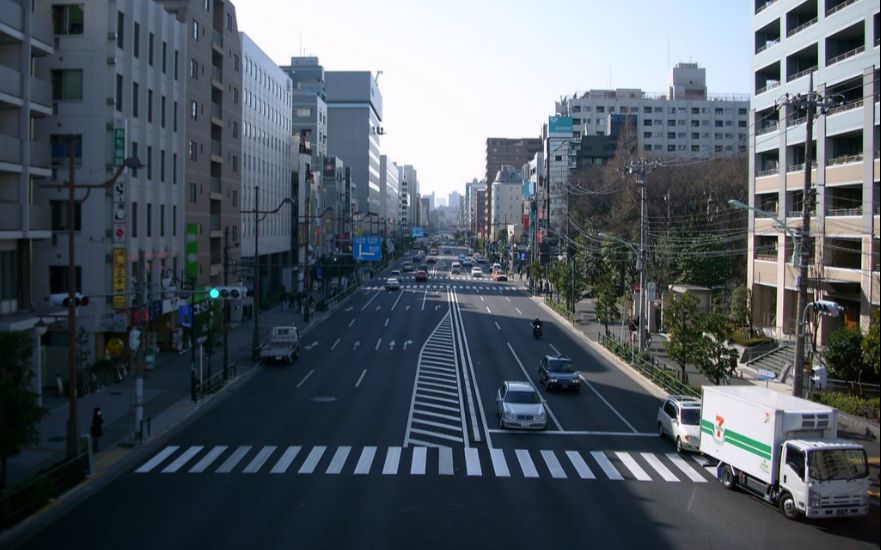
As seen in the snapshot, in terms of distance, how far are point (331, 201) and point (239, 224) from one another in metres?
58.8

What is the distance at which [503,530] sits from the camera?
1855cm

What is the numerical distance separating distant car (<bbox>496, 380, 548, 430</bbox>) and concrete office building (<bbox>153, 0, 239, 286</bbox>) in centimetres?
2769

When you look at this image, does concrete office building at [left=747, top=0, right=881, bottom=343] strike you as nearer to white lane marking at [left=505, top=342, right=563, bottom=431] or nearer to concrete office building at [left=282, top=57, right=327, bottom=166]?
white lane marking at [left=505, top=342, right=563, bottom=431]

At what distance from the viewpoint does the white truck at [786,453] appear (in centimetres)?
1881

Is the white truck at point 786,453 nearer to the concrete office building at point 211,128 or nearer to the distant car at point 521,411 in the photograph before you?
the distant car at point 521,411

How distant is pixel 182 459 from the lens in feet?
85.5

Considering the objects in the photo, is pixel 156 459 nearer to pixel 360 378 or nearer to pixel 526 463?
pixel 526 463

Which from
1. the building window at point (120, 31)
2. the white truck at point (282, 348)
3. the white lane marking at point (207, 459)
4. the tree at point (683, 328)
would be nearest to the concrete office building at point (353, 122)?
the white truck at point (282, 348)

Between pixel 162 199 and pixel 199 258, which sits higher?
pixel 162 199

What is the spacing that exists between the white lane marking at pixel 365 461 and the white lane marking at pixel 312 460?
137 cm

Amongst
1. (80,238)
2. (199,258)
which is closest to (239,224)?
(199,258)

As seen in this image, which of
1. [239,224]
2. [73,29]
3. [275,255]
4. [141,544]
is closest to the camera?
[141,544]

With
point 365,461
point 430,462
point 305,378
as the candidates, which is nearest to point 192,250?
point 305,378

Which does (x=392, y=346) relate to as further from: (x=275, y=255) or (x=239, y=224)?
(x=275, y=255)
